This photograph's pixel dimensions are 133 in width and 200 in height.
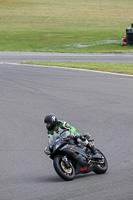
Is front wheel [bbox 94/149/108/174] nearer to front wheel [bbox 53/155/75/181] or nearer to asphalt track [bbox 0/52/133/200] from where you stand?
asphalt track [bbox 0/52/133/200]

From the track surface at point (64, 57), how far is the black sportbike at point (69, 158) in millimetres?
22371

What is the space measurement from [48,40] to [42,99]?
94.3 feet

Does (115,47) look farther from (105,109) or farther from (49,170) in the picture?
(49,170)

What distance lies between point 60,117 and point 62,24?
159 feet

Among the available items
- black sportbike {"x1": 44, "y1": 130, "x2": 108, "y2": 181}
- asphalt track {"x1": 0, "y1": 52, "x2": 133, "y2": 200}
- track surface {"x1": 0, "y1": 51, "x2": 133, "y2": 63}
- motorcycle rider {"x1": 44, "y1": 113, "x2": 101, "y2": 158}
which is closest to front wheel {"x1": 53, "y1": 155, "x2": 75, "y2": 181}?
black sportbike {"x1": 44, "y1": 130, "x2": 108, "y2": 181}

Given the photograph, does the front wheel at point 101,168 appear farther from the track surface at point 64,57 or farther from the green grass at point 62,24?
the green grass at point 62,24

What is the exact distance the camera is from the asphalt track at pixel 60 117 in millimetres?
7059

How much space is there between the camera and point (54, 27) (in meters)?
57.1

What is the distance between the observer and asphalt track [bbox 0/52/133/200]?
7059 mm

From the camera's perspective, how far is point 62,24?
2378 inches

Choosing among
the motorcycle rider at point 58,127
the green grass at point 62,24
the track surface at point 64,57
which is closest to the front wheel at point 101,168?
the motorcycle rider at point 58,127

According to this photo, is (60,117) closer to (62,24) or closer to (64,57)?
(64,57)

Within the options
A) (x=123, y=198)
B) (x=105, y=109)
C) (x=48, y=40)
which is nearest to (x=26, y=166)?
(x=123, y=198)

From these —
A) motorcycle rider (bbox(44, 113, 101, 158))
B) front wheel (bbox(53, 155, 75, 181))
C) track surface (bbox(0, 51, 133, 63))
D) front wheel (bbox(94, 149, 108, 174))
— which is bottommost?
track surface (bbox(0, 51, 133, 63))
